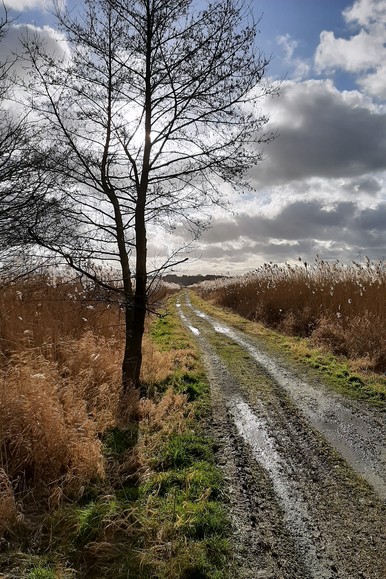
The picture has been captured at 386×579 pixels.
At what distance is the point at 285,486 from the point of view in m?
3.81

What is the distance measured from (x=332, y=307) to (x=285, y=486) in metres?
8.87

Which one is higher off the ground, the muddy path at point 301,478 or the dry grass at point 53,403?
the dry grass at point 53,403

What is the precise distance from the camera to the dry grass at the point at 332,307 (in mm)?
8977

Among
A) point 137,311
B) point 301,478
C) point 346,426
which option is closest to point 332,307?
point 346,426

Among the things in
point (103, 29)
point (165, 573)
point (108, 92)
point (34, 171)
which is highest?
point (103, 29)

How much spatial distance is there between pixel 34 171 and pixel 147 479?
5237 millimetres

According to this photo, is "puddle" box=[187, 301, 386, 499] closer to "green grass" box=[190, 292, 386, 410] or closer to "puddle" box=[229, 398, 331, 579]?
"green grass" box=[190, 292, 386, 410]

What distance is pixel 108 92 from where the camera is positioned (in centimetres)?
623

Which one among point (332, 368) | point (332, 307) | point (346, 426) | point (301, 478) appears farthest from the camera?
point (332, 307)

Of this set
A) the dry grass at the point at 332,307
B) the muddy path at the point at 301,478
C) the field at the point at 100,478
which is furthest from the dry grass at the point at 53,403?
the dry grass at the point at 332,307

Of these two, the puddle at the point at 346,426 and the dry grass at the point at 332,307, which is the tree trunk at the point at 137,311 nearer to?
the puddle at the point at 346,426

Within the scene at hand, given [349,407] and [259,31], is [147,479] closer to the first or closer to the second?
[349,407]

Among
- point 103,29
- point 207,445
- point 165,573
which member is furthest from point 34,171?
point 165,573

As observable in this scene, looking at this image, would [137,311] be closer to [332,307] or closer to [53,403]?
[53,403]
